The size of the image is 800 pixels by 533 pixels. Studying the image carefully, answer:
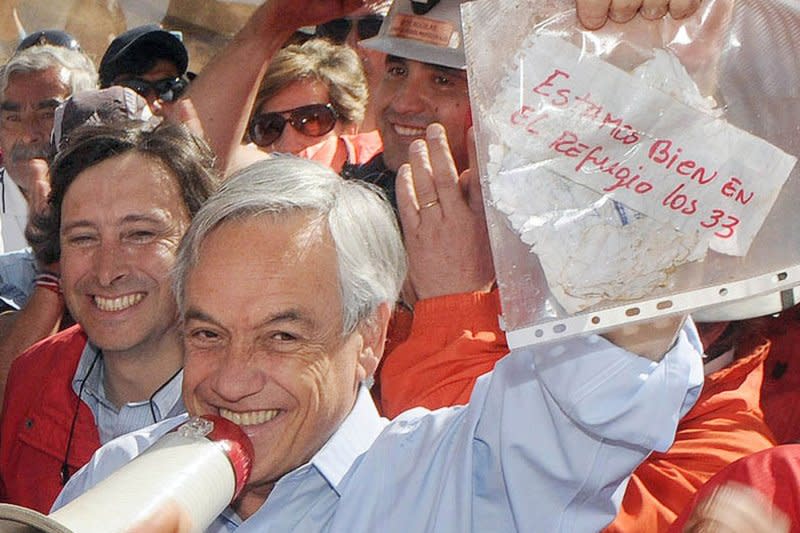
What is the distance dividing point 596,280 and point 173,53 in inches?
112

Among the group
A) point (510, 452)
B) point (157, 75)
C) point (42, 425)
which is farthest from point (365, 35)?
point (510, 452)

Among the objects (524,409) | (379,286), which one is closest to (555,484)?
(524,409)

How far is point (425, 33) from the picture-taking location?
3.36m

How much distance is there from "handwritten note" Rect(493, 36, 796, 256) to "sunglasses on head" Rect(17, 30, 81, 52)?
3.26 m

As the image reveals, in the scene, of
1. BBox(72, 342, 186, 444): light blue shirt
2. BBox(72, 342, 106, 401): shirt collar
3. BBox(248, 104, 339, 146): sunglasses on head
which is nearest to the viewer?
BBox(72, 342, 186, 444): light blue shirt

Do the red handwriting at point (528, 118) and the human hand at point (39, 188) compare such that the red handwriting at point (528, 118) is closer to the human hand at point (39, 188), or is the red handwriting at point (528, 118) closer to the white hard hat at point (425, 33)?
the white hard hat at point (425, 33)

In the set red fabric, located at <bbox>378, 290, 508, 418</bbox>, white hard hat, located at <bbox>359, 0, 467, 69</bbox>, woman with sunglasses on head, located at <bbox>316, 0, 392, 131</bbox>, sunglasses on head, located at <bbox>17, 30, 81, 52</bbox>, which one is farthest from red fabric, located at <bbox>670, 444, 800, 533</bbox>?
sunglasses on head, located at <bbox>17, 30, 81, 52</bbox>

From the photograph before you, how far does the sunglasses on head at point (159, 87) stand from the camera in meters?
4.11

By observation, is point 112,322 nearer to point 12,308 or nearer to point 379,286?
point 379,286

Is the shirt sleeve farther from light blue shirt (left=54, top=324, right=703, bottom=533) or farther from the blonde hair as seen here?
the blonde hair

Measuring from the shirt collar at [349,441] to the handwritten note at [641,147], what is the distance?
2.26 feet

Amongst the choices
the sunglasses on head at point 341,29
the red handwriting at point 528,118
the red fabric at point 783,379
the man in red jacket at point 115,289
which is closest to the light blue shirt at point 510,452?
the red handwriting at point 528,118

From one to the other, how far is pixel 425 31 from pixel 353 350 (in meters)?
1.39

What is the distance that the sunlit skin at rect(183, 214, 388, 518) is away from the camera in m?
2.08
